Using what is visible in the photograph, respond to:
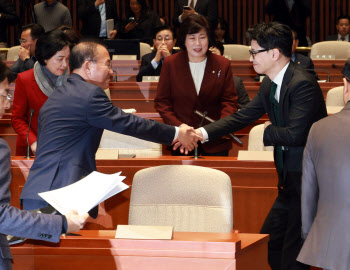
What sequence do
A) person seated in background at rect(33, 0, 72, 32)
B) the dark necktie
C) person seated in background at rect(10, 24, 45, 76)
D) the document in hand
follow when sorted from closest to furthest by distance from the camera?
the document in hand
the dark necktie
person seated in background at rect(10, 24, 45, 76)
person seated in background at rect(33, 0, 72, 32)

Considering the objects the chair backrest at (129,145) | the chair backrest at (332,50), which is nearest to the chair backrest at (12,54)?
the chair backrest at (332,50)

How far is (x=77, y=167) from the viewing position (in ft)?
8.92

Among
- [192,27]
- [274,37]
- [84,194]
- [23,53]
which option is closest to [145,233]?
[84,194]

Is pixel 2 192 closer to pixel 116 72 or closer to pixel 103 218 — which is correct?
pixel 103 218

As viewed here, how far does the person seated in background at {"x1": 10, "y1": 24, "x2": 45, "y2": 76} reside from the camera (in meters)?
5.30

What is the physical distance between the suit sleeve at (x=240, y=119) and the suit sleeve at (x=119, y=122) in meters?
0.50

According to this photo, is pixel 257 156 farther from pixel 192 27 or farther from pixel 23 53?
pixel 23 53

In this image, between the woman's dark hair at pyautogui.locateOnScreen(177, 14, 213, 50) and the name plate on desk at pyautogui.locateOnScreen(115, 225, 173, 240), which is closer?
the name plate on desk at pyautogui.locateOnScreen(115, 225, 173, 240)

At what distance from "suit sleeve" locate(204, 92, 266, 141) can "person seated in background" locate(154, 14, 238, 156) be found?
1.52ft

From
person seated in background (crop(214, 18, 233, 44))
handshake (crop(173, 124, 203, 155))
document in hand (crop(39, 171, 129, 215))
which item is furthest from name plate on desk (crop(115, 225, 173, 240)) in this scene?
person seated in background (crop(214, 18, 233, 44))

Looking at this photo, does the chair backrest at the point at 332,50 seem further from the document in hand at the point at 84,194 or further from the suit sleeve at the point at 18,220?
the suit sleeve at the point at 18,220

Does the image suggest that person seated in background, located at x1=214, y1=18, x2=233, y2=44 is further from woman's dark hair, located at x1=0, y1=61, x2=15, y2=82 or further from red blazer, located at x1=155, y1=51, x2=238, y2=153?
woman's dark hair, located at x1=0, y1=61, x2=15, y2=82

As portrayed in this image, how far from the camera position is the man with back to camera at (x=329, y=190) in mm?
2148

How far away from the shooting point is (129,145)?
411 cm
